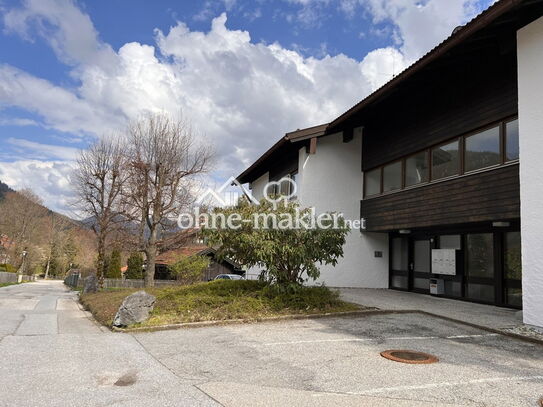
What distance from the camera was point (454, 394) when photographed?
14.8 feet

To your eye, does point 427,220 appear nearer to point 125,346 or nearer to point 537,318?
point 537,318

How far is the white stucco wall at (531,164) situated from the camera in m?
8.08

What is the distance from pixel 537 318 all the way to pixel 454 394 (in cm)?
466

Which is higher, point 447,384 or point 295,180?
point 295,180

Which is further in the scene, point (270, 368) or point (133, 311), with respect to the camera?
point (133, 311)

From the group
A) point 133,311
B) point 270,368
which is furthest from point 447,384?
point 133,311

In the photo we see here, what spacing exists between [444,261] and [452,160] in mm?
3419

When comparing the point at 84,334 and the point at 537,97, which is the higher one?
the point at 537,97

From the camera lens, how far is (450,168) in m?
12.0

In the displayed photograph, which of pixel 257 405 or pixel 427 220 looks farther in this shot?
pixel 427 220

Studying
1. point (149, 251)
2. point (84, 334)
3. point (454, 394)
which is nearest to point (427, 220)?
point (454, 394)

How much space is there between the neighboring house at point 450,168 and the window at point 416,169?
0.05m

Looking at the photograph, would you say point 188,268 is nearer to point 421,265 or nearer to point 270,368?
point 421,265

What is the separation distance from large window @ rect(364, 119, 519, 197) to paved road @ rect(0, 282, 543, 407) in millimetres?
4445
